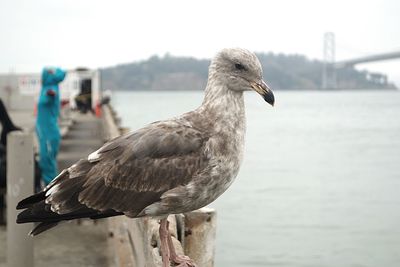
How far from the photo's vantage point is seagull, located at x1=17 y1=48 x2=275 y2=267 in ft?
12.1

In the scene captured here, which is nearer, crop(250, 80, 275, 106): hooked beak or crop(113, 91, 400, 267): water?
crop(250, 80, 275, 106): hooked beak

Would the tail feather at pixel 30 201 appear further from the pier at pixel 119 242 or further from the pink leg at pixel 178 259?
the pink leg at pixel 178 259

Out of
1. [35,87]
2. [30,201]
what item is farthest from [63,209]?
[35,87]


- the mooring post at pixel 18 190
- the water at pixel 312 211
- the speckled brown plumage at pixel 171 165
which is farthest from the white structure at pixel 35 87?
the speckled brown plumage at pixel 171 165

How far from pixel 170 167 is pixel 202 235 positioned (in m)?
0.68

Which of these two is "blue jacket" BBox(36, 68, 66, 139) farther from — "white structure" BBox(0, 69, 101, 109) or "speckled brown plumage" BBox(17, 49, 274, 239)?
"white structure" BBox(0, 69, 101, 109)

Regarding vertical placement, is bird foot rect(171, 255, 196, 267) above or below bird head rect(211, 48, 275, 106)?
below

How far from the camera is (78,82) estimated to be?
34.5 meters

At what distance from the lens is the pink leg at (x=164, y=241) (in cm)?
366

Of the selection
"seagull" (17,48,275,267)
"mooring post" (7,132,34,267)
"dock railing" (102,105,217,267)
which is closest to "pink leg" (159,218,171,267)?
"seagull" (17,48,275,267)

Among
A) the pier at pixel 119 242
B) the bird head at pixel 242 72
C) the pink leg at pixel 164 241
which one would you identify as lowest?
the pier at pixel 119 242

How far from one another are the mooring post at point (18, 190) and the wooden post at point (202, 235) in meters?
1.91

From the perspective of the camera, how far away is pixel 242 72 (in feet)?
12.7

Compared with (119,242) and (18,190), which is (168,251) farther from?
(119,242)
